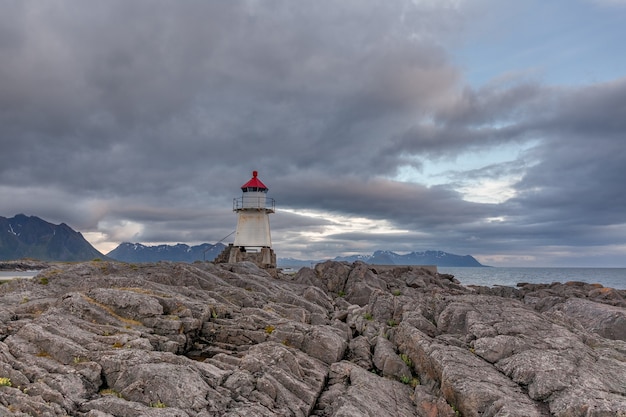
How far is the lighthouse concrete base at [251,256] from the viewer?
68125 mm

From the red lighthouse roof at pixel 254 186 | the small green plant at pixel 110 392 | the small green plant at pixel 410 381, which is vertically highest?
the red lighthouse roof at pixel 254 186

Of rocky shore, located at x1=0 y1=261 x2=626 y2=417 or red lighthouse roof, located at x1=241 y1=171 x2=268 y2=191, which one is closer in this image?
rocky shore, located at x1=0 y1=261 x2=626 y2=417

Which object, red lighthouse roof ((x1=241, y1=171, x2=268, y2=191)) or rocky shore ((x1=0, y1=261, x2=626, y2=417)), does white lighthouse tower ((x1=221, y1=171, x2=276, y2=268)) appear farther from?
rocky shore ((x1=0, y1=261, x2=626, y2=417))

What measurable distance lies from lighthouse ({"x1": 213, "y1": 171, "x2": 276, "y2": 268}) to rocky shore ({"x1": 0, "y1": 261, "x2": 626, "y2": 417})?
39.1 m

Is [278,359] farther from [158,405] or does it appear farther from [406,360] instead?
[406,360]

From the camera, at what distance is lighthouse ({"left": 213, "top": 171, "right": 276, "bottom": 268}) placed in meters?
70.1

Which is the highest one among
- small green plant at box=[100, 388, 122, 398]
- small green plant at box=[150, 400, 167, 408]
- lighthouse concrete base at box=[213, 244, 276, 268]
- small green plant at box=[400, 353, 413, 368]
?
lighthouse concrete base at box=[213, 244, 276, 268]

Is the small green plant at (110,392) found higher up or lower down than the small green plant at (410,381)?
higher up

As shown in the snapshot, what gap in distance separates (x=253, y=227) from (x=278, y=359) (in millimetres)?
53092

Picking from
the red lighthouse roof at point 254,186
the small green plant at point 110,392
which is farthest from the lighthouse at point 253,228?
the small green plant at point 110,392

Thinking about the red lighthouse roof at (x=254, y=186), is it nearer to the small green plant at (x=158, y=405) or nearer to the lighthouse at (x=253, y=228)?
the lighthouse at (x=253, y=228)

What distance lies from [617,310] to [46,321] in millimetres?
39718

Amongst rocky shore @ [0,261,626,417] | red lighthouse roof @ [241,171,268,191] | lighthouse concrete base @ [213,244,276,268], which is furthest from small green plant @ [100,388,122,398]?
red lighthouse roof @ [241,171,268,191]

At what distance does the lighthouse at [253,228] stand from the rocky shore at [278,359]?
39.1 metres
